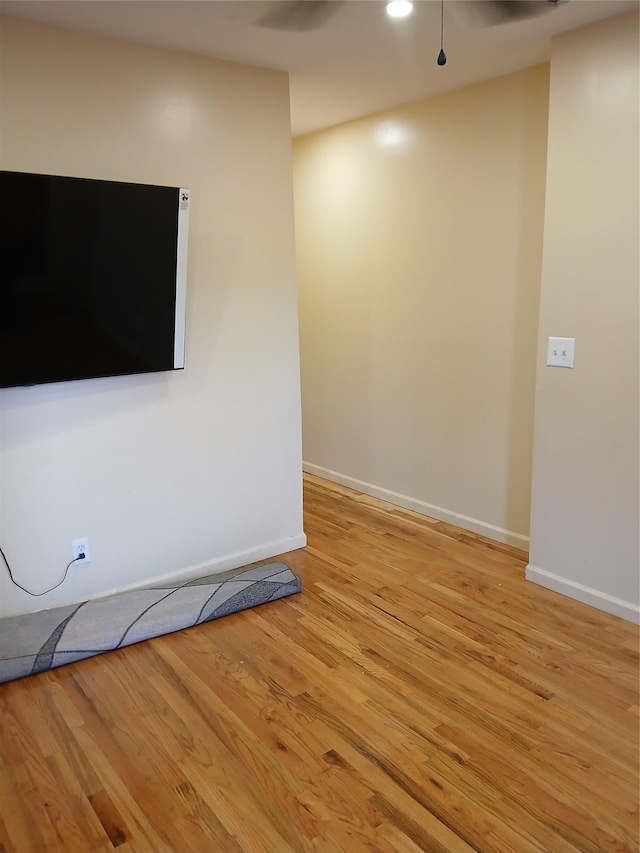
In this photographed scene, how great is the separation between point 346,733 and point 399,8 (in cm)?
255

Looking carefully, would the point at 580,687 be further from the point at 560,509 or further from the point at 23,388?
the point at 23,388

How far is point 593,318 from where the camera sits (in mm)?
2812

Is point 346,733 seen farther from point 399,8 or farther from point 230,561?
point 399,8

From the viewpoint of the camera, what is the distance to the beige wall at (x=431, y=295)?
11.2 ft

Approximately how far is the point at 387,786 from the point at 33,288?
6.85 ft

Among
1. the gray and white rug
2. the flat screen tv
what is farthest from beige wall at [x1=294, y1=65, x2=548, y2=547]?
the flat screen tv

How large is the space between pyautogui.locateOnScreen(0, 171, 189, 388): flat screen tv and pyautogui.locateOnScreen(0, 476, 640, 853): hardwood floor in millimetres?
1198

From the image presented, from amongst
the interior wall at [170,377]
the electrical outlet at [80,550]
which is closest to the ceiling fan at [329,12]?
the interior wall at [170,377]

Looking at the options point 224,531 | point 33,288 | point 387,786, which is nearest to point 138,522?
point 224,531

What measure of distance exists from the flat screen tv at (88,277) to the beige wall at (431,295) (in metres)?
1.65

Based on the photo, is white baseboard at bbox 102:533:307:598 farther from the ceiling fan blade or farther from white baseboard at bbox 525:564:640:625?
the ceiling fan blade

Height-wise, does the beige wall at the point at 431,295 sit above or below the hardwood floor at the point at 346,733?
above

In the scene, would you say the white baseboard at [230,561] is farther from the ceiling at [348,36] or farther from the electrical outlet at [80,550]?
the ceiling at [348,36]

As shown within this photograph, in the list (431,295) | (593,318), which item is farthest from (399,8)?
(431,295)
